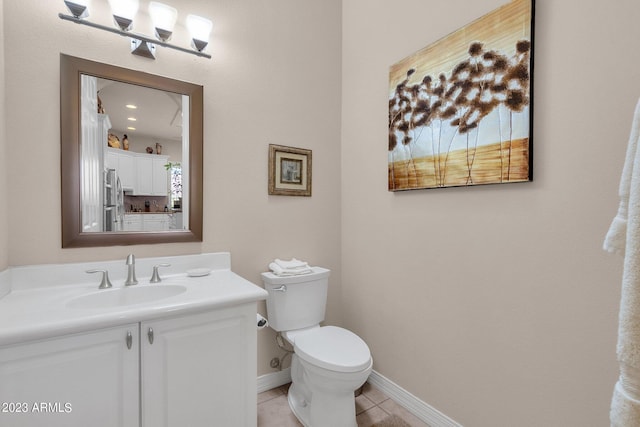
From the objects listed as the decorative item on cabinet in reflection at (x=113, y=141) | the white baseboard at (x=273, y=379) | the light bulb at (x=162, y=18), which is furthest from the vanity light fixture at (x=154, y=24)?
the white baseboard at (x=273, y=379)

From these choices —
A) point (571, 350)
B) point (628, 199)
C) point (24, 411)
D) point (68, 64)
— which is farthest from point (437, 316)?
point (68, 64)

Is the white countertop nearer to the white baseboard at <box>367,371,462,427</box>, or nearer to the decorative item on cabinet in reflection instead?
the decorative item on cabinet in reflection

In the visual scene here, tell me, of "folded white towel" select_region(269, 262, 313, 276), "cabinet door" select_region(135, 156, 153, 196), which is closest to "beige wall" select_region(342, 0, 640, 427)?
"folded white towel" select_region(269, 262, 313, 276)

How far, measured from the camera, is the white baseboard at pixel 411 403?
159cm

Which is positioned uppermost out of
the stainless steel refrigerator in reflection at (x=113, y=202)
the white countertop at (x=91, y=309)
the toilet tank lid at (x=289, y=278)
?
the stainless steel refrigerator in reflection at (x=113, y=202)

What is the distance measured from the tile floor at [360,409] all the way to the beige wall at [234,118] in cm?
18

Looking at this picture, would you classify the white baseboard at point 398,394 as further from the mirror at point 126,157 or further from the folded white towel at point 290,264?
the mirror at point 126,157

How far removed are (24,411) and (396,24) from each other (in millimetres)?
2401

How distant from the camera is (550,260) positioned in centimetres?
119

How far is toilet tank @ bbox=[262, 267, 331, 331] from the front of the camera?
180 centimetres

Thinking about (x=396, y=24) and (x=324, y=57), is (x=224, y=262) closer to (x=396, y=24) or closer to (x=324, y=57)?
(x=324, y=57)

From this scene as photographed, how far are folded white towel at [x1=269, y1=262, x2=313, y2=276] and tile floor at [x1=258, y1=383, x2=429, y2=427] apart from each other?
30.7 inches

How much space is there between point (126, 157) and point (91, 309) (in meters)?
0.79

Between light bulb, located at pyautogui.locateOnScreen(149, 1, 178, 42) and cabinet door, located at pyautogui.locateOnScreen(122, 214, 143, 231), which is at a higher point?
light bulb, located at pyautogui.locateOnScreen(149, 1, 178, 42)
